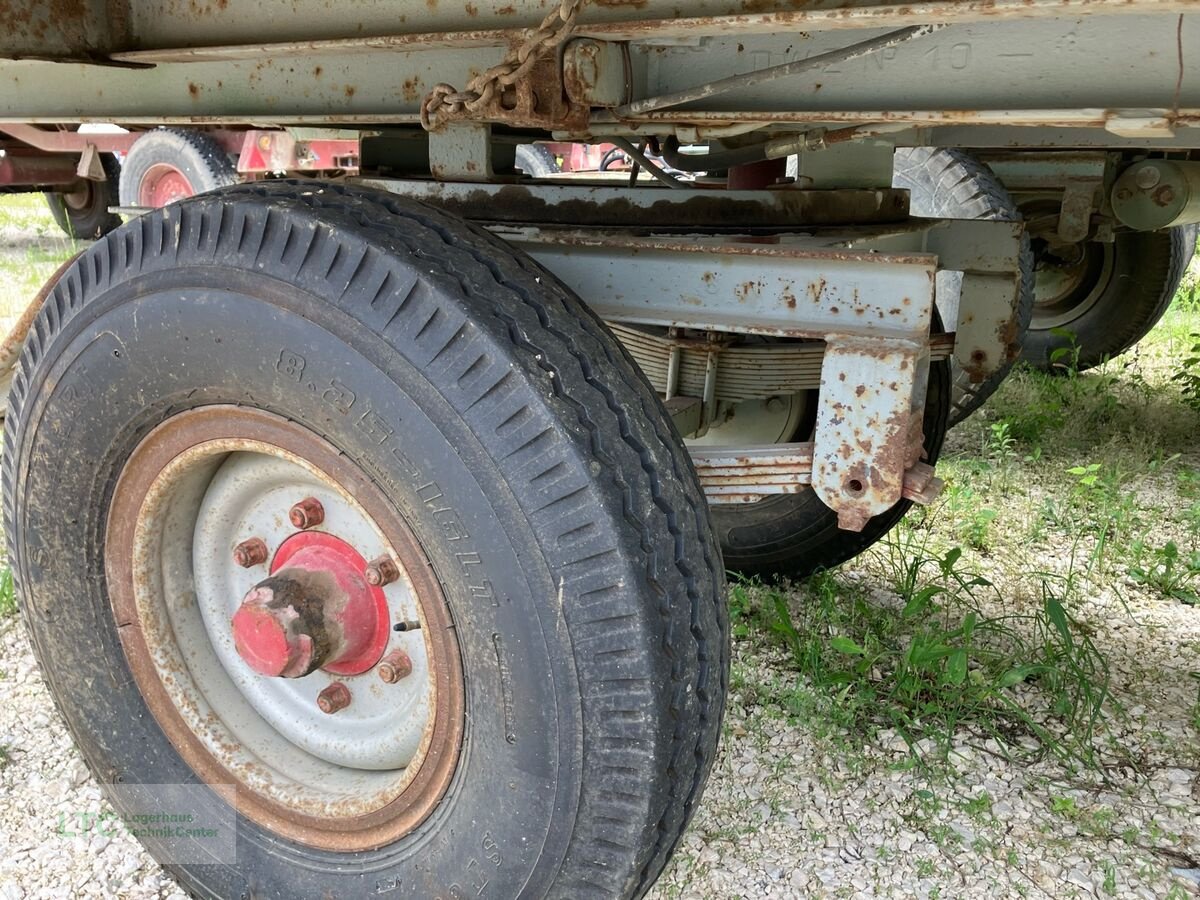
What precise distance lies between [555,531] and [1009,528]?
8.05 ft

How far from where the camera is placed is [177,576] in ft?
5.68

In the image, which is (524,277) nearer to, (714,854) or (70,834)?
(714,854)

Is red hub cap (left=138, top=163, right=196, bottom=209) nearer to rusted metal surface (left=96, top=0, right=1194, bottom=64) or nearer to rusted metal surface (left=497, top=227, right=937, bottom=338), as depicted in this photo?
rusted metal surface (left=96, top=0, right=1194, bottom=64)

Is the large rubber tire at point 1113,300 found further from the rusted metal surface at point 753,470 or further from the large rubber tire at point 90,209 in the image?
the large rubber tire at point 90,209

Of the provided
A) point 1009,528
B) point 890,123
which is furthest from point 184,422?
point 1009,528

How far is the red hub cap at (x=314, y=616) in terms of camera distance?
5.03ft

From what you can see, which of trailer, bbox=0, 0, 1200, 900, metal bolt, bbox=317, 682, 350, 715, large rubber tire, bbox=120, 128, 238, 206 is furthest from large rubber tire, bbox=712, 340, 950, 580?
large rubber tire, bbox=120, 128, 238, 206

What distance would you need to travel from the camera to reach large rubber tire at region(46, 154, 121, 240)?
791 cm

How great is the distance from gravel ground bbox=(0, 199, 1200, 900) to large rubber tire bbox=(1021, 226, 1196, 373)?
2.82 m

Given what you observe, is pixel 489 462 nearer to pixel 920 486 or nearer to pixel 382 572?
pixel 382 572

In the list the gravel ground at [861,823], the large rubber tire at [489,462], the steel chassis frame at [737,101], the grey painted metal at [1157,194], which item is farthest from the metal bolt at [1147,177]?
the large rubber tire at [489,462]

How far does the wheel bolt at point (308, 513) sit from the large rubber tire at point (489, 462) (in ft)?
0.71

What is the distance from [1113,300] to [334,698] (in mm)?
4398

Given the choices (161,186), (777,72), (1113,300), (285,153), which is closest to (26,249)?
(161,186)
